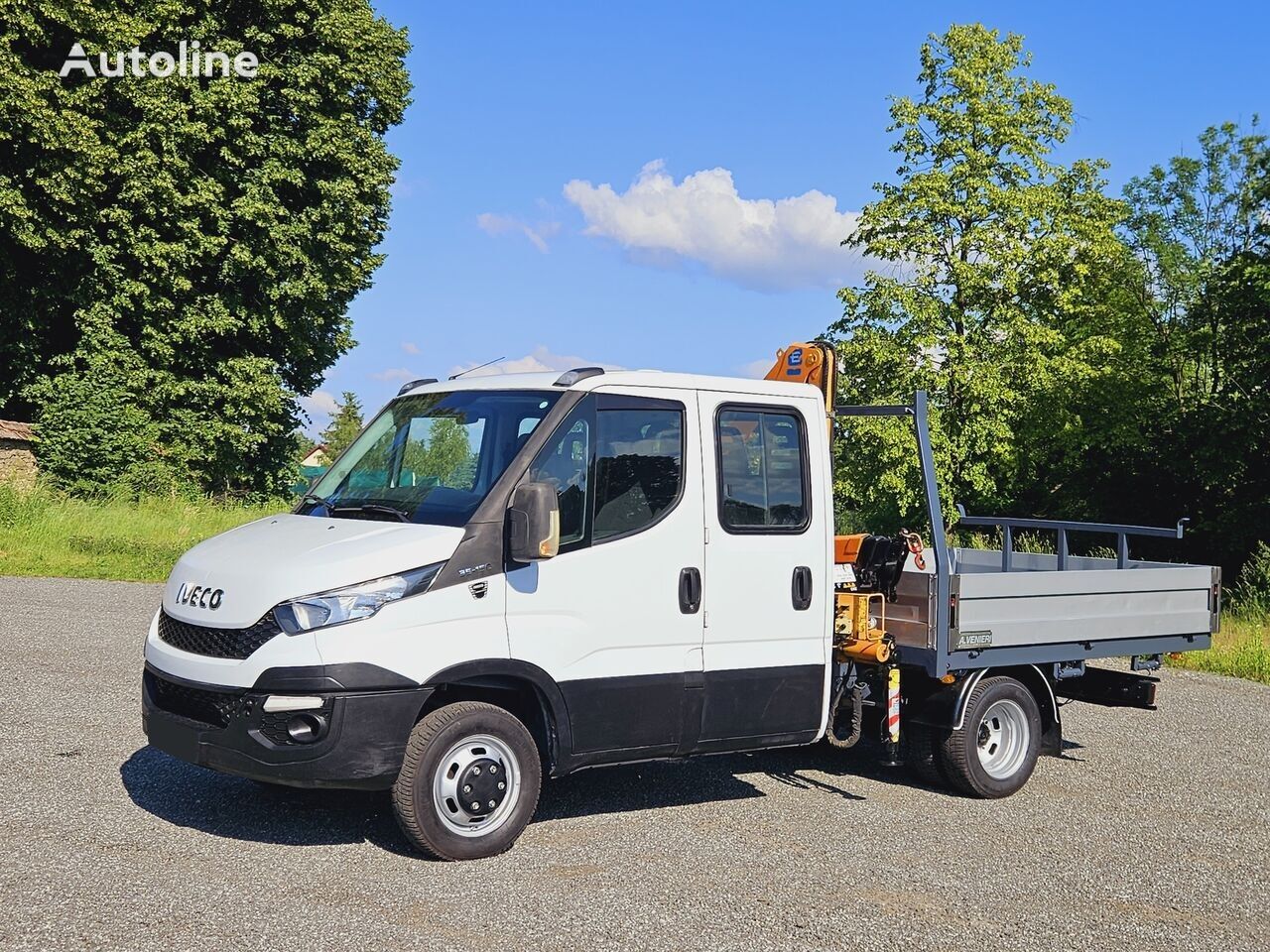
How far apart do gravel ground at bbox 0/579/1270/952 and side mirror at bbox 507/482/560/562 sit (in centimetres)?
146

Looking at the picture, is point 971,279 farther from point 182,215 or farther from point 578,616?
point 578,616

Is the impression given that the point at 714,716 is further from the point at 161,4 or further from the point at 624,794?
the point at 161,4

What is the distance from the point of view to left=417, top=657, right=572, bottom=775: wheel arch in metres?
5.80

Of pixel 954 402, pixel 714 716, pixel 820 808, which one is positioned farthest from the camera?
pixel 954 402

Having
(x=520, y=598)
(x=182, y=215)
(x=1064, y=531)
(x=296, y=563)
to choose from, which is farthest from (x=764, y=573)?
(x=182, y=215)

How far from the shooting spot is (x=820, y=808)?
7312 mm

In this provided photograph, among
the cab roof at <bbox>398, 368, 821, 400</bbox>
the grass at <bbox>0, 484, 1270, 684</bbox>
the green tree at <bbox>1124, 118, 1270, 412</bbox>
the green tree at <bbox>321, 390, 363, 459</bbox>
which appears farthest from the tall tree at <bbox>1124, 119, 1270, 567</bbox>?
the green tree at <bbox>321, 390, 363, 459</bbox>

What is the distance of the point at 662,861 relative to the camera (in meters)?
6.11

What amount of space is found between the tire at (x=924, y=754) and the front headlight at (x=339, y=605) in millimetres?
3561

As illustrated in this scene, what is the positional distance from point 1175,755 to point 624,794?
4350 mm

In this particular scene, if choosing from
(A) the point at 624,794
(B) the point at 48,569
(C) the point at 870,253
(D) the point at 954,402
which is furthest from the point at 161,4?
(A) the point at 624,794

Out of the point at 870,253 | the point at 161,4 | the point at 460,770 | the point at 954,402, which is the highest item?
the point at 161,4

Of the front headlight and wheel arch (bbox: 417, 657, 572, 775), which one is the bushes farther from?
the front headlight

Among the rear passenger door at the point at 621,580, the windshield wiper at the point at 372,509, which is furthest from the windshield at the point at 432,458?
the rear passenger door at the point at 621,580
